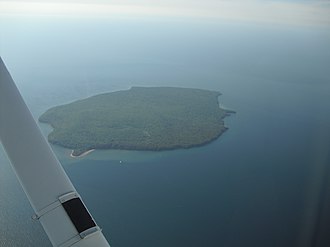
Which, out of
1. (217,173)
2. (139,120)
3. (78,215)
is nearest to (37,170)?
(78,215)

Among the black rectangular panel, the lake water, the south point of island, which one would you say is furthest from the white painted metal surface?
the south point of island

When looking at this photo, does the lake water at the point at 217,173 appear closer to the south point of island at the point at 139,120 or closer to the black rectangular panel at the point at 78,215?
the south point of island at the point at 139,120

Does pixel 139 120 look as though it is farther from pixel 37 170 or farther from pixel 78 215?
pixel 78 215

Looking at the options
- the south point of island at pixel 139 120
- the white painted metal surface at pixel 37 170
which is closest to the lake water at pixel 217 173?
the south point of island at pixel 139 120

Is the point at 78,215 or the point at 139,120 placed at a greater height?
the point at 139,120

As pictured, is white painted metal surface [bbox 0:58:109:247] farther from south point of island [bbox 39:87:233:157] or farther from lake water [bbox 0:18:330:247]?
south point of island [bbox 39:87:233:157]
